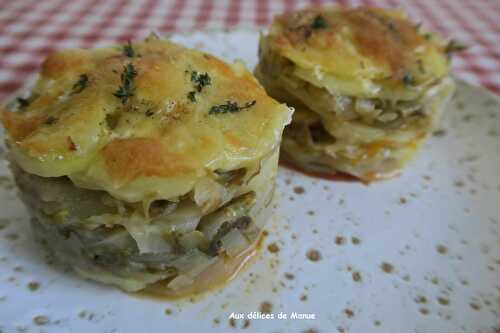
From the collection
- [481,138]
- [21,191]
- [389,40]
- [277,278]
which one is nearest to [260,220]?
[277,278]

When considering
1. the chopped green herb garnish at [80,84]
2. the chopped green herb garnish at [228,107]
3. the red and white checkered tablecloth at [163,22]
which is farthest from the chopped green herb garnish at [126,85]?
the red and white checkered tablecloth at [163,22]

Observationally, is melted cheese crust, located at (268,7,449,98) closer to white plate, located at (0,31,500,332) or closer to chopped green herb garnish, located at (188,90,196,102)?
white plate, located at (0,31,500,332)

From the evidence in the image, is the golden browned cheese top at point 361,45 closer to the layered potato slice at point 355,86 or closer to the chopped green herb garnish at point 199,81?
the layered potato slice at point 355,86

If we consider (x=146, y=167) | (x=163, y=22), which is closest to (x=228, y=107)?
(x=146, y=167)

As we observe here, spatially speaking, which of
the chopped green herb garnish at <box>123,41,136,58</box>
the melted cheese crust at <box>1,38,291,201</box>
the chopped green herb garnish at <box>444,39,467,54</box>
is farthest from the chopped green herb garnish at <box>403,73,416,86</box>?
the chopped green herb garnish at <box>123,41,136,58</box>

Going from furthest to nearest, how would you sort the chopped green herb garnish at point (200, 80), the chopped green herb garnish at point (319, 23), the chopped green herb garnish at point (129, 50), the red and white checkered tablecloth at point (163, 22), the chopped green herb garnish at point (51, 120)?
1. the red and white checkered tablecloth at point (163, 22)
2. the chopped green herb garnish at point (319, 23)
3. the chopped green herb garnish at point (129, 50)
4. the chopped green herb garnish at point (200, 80)
5. the chopped green herb garnish at point (51, 120)

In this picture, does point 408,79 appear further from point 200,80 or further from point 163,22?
point 163,22

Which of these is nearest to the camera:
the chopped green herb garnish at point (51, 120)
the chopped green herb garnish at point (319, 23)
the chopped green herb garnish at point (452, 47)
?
the chopped green herb garnish at point (51, 120)
